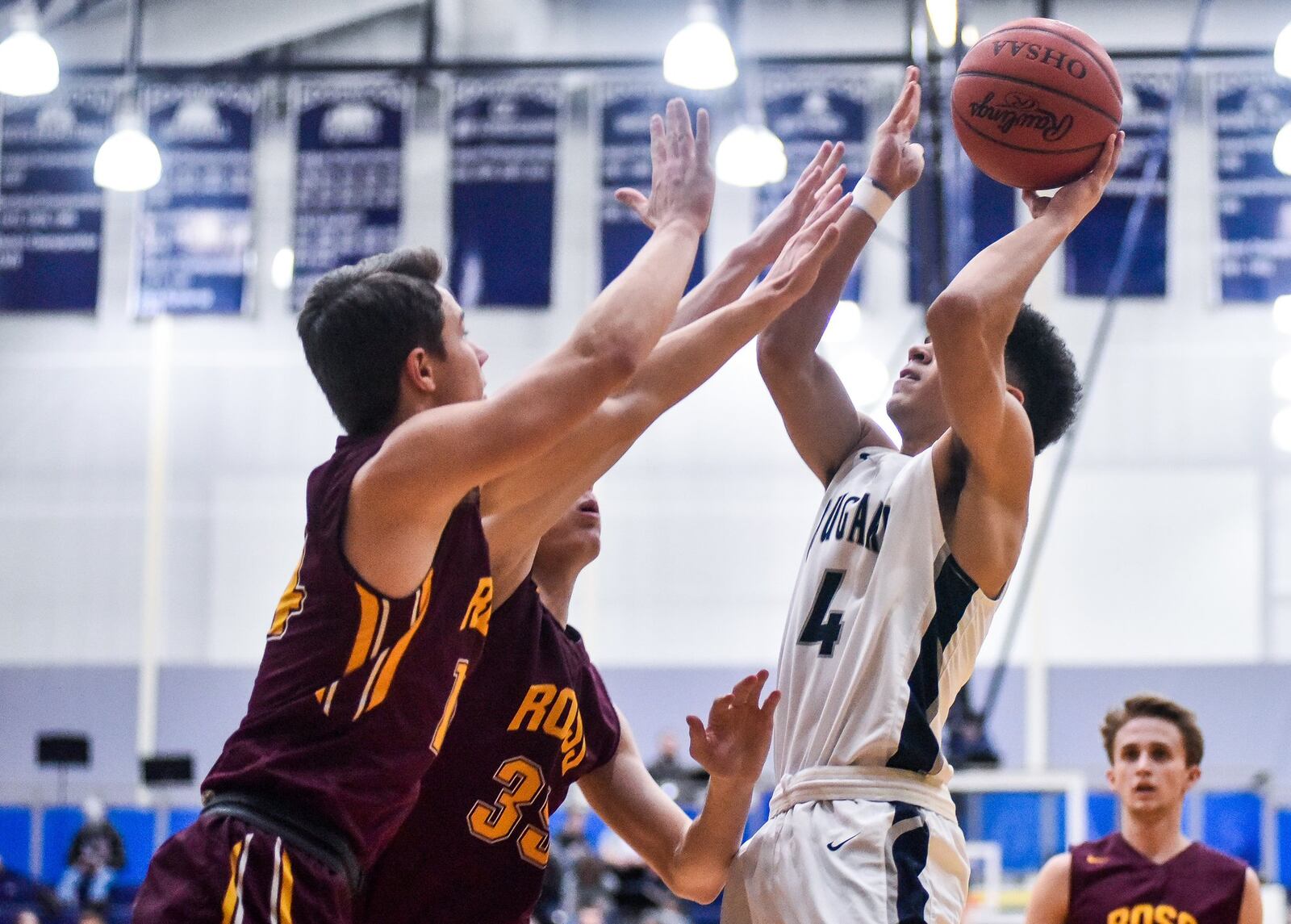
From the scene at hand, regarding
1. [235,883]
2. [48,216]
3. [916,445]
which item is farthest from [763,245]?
[48,216]

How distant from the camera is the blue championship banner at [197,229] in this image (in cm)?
1395

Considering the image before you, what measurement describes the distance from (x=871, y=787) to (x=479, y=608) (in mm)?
891

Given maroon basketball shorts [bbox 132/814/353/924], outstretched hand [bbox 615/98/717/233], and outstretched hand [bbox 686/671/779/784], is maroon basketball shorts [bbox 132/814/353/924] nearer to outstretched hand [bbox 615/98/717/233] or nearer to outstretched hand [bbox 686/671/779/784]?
outstretched hand [bbox 686/671/779/784]

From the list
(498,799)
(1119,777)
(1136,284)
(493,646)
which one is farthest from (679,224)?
(1136,284)

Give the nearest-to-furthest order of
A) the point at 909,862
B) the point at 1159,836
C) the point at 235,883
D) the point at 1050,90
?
the point at 235,883, the point at 909,862, the point at 1050,90, the point at 1159,836

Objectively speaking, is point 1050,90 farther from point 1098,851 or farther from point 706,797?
point 1098,851

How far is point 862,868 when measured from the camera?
2871 mm

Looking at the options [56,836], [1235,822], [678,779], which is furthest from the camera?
[56,836]

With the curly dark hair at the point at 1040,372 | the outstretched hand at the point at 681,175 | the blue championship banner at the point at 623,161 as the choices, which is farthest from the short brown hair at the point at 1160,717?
the blue championship banner at the point at 623,161

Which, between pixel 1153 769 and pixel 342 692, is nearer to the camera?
pixel 342 692

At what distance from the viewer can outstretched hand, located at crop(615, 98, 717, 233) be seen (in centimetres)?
288

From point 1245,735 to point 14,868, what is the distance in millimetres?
11457

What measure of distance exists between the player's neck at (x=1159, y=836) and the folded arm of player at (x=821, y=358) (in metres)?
1.87

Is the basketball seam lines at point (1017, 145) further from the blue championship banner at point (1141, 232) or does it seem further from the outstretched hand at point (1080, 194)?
the blue championship banner at point (1141, 232)
